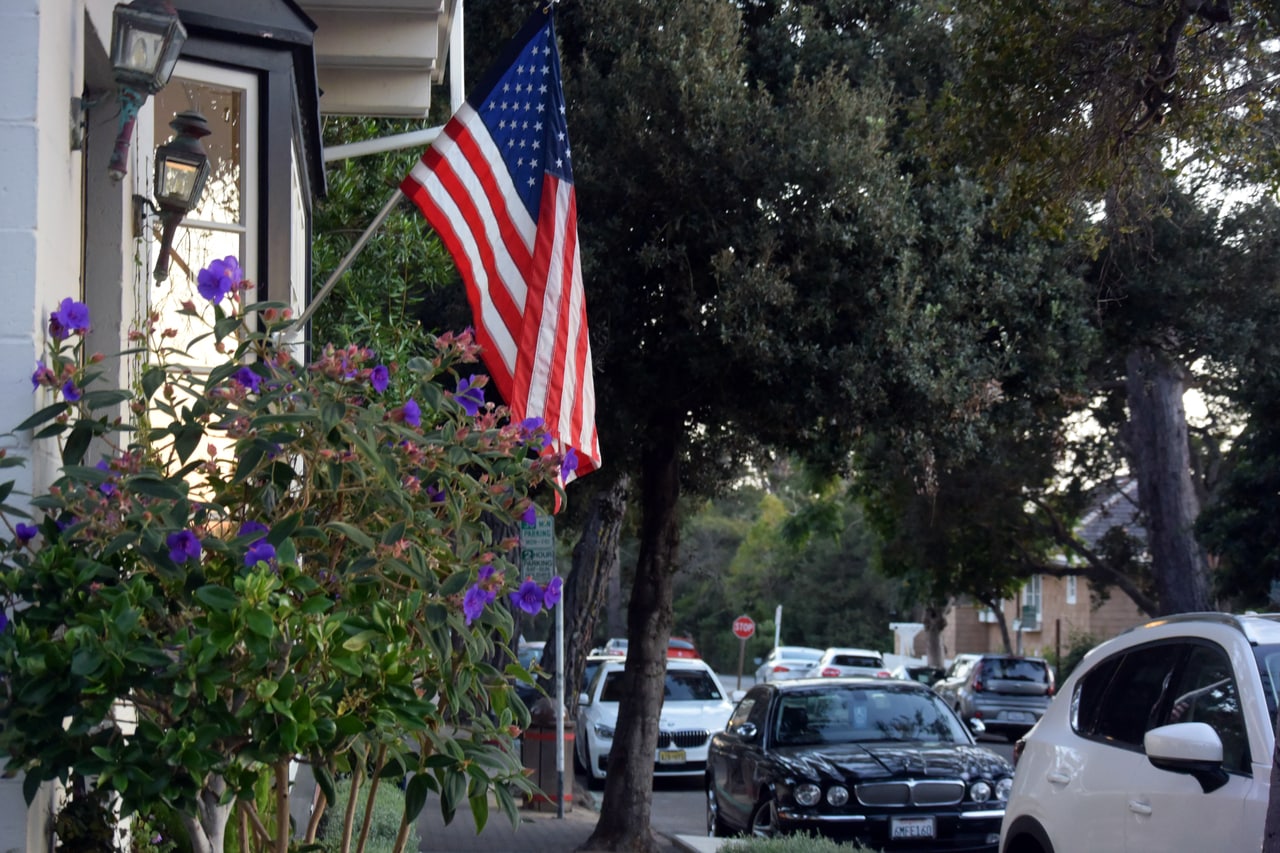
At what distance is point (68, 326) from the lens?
12.2ft

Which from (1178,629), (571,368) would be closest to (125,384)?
(571,368)

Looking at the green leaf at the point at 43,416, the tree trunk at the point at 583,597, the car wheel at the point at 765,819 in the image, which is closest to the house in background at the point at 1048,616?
the tree trunk at the point at 583,597

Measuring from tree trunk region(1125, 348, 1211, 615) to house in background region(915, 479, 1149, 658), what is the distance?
61.5 feet

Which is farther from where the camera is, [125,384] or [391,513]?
[125,384]

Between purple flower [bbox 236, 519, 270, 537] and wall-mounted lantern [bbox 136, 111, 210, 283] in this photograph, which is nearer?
purple flower [bbox 236, 519, 270, 537]

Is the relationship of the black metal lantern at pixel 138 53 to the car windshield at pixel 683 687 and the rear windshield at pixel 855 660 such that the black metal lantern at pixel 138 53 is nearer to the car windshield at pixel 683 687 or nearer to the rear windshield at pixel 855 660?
the car windshield at pixel 683 687

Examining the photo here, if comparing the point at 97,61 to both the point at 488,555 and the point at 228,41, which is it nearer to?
the point at 228,41

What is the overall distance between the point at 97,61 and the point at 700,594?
6700 centimetres

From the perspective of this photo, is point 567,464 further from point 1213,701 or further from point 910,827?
point 910,827

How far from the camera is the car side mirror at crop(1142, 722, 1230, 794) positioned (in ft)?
17.9

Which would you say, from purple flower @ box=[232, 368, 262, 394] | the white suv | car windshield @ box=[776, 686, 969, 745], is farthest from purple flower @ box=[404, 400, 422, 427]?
car windshield @ box=[776, 686, 969, 745]

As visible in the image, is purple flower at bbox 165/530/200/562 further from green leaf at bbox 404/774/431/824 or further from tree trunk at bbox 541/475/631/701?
tree trunk at bbox 541/475/631/701

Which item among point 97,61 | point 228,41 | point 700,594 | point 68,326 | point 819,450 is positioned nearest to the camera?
point 68,326

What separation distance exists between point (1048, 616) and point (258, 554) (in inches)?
2300
